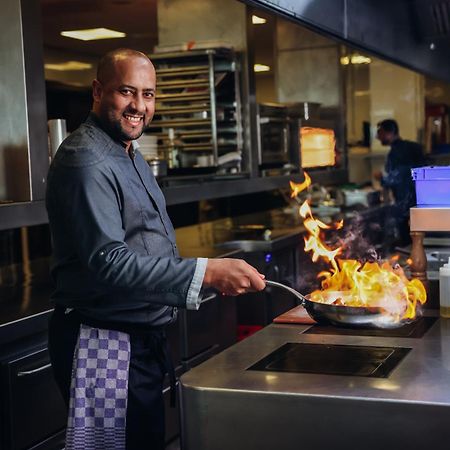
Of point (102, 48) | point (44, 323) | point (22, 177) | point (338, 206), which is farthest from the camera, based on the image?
point (102, 48)

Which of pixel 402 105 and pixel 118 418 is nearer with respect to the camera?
pixel 118 418

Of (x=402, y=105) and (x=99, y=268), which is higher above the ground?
(x=402, y=105)

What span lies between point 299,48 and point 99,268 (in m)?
6.25

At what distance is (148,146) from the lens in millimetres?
5059

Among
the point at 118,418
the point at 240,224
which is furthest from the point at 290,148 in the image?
the point at 118,418

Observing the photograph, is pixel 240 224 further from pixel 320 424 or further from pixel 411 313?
pixel 320 424

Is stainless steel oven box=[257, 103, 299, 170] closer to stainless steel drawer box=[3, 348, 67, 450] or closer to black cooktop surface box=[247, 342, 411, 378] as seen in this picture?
stainless steel drawer box=[3, 348, 67, 450]

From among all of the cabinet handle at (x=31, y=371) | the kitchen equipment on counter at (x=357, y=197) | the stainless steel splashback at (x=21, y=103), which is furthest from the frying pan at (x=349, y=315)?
the kitchen equipment on counter at (x=357, y=197)

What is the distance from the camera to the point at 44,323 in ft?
10.6

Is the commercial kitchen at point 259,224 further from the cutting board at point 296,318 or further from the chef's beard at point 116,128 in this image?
the chef's beard at point 116,128

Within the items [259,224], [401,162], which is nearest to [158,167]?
[259,224]

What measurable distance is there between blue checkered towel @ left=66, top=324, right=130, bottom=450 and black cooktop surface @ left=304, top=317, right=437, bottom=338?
68cm

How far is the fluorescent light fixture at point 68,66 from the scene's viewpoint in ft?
32.8

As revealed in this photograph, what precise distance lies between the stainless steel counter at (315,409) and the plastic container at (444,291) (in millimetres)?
672
